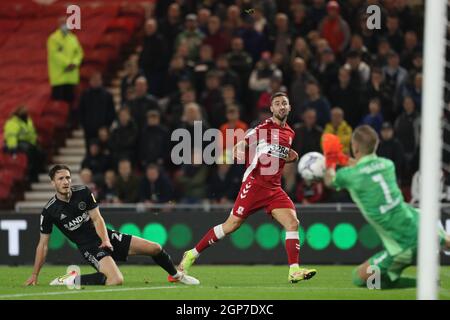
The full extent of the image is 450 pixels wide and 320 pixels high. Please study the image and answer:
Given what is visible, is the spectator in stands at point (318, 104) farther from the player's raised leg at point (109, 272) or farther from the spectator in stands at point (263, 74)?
the player's raised leg at point (109, 272)

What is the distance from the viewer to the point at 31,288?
11.7 metres

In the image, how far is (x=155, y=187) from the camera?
16734mm

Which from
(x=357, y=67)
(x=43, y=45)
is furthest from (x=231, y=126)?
(x=43, y=45)

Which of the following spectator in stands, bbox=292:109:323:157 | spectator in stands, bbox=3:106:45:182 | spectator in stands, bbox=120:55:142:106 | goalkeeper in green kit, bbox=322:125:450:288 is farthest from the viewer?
spectator in stands, bbox=120:55:142:106

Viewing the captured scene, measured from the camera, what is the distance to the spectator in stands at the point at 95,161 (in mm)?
17641

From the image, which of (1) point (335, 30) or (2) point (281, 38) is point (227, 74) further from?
(1) point (335, 30)

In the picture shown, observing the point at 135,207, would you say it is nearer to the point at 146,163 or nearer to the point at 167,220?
the point at 167,220

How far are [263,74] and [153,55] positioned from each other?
2.21 m

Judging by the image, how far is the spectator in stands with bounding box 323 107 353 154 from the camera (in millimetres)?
16797

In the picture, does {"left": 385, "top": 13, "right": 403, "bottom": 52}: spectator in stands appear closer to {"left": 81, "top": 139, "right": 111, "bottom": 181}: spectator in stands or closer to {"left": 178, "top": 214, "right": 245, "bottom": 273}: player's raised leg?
{"left": 81, "top": 139, "right": 111, "bottom": 181}: spectator in stands

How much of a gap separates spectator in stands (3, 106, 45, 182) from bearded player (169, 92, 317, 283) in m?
6.14

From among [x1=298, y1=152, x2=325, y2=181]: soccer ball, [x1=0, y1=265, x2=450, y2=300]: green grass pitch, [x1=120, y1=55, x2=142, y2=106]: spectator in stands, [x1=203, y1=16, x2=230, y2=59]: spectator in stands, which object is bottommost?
[x1=0, y1=265, x2=450, y2=300]: green grass pitch

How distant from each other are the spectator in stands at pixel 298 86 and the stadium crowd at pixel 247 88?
21mm

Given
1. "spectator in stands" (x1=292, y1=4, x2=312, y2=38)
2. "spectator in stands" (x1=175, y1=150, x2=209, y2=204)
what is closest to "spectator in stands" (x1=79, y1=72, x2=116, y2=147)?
"spectator in stands" (x1=175, y1=150, x2=209, y2=204)
